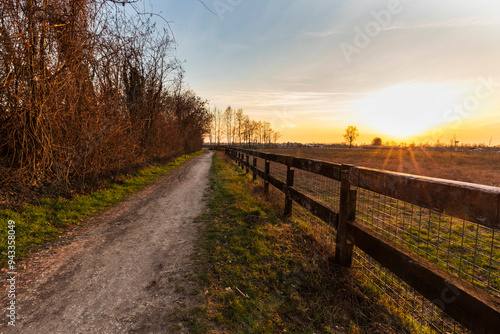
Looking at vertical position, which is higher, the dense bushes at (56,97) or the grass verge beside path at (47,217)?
the dense bushes at (56,97)

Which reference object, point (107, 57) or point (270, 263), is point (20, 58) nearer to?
point (107, 57)

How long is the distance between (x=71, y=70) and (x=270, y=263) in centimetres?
675

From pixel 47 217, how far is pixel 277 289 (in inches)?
196

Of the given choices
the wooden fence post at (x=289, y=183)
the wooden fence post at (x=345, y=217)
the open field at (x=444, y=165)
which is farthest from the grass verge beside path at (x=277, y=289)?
the open field at (x=444, y=165)

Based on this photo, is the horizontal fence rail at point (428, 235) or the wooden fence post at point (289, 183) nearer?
the horizontal fence rail at point (428, 235)

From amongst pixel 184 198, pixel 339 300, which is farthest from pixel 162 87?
pixel 339 300

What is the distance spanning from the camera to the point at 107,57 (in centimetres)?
735

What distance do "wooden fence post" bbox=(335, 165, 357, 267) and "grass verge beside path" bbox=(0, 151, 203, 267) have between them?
15.1 feet

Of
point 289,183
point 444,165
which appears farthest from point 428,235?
point 444,165

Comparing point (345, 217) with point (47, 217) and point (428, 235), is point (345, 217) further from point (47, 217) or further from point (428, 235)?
point (47, 217)

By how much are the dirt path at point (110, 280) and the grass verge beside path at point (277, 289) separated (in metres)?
0.40

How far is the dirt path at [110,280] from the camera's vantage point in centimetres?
227

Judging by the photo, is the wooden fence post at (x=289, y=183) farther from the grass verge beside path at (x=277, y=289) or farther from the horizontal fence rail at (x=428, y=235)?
the horizontal fence rail at (x=428, y=235)

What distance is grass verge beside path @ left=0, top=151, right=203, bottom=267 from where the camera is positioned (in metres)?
3.80
